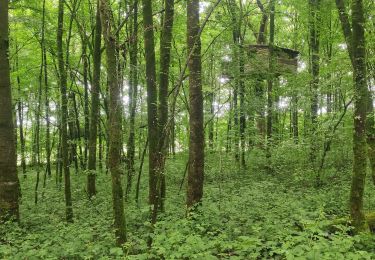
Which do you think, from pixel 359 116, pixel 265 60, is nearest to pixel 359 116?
pixel 359 116

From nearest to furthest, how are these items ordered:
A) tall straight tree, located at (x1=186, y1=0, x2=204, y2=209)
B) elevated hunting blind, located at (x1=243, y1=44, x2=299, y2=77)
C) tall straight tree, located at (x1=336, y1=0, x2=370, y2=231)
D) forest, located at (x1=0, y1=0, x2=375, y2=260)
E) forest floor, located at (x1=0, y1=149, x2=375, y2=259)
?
forest floor, located at (x1=0, y1=149, x2=375, y2=259)
forest, located at (x1=0, y1=0, x2=375, y2=260)
tall straight tree, located at (x1=336, y1=0, x2=370, y2=231)
tall straight tree, located at (x1=186, y1=0, x2=204, y2=209)
elevated hunting blind, located at (x1=243, y1=44, x2=299, y2=77)

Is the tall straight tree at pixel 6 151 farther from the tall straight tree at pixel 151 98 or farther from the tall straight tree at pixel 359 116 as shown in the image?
the tall straight tree at pixel 359 116

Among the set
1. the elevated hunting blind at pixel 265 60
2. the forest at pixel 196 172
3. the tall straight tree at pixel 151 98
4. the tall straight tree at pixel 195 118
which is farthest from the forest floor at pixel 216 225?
the elevated hunting blind at pixel 265 60

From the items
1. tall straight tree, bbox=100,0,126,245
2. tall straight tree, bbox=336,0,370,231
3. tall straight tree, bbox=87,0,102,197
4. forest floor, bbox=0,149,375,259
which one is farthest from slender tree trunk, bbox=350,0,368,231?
tall straight tree, bbox=87,0,102,197

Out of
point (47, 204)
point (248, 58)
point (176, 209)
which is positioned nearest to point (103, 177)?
point (47, 204)

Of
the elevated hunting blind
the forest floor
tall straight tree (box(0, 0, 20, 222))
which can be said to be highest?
the elevated hunting blind

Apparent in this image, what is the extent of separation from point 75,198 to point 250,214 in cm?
638

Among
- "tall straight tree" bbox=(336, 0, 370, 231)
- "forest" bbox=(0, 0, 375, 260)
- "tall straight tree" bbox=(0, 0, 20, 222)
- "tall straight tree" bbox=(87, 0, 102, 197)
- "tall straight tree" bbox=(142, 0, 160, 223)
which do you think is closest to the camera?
"forest" bbox=(0, 0, 375, 260)

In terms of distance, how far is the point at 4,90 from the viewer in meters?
7.72

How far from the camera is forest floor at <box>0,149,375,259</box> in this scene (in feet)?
15.2

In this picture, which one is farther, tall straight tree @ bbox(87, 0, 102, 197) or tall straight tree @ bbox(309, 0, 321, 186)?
tall straight tree @ bbox(87, 0, 102, 197)

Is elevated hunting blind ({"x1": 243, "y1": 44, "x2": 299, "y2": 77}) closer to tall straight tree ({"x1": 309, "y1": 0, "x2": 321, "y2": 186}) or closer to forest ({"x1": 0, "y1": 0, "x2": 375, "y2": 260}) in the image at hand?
forest ({"x1": 0, "y1": 0, "x2": 375, "y2": 260})

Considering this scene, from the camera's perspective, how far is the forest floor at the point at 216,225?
4.64m

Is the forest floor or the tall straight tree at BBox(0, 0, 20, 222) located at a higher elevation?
the tall straight tree at BBox(0, 0, 20, 222)
